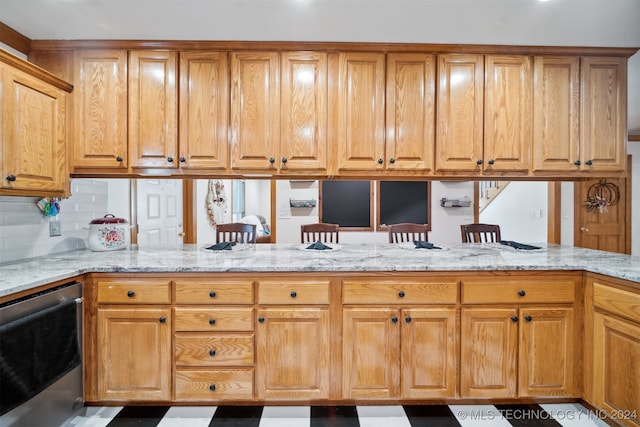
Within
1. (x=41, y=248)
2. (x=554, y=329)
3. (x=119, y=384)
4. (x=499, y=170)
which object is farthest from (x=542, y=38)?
(x=41, y=248)

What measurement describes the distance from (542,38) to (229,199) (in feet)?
16.5

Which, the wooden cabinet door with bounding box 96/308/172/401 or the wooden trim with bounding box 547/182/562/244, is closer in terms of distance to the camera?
the wooden cabinet door with bounding box 96/308/172/401

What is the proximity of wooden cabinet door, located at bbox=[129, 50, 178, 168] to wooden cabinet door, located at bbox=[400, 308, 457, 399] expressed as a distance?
1.93 meters

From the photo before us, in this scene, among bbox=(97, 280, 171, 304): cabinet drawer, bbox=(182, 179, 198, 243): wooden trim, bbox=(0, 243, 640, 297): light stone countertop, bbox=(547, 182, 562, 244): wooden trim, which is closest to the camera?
bbox=(0, 243, 640, 297): light stone countertop

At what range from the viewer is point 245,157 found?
2254mm

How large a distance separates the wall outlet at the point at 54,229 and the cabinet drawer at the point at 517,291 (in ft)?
8.96

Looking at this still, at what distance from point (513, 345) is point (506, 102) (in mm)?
1624

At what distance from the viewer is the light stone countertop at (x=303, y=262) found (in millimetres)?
1727

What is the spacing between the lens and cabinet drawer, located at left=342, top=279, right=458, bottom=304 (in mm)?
1860

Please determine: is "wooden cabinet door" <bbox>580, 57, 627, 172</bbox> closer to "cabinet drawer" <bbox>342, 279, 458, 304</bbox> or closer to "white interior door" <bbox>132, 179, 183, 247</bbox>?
"cabinet drawer" <bbox>342, 279, 458, 304</bbox>

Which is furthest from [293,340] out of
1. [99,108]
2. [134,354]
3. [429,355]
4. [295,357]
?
[99,108]

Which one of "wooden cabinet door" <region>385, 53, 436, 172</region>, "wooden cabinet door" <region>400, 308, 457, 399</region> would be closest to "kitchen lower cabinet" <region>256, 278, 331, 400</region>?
"wooden cabinet door" <region>400, 308, 457, 399</region>

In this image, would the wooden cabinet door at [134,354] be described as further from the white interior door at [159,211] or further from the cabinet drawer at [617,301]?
the cabinet drawer at [617,301]

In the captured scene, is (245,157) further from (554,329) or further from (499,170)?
(554,329)
